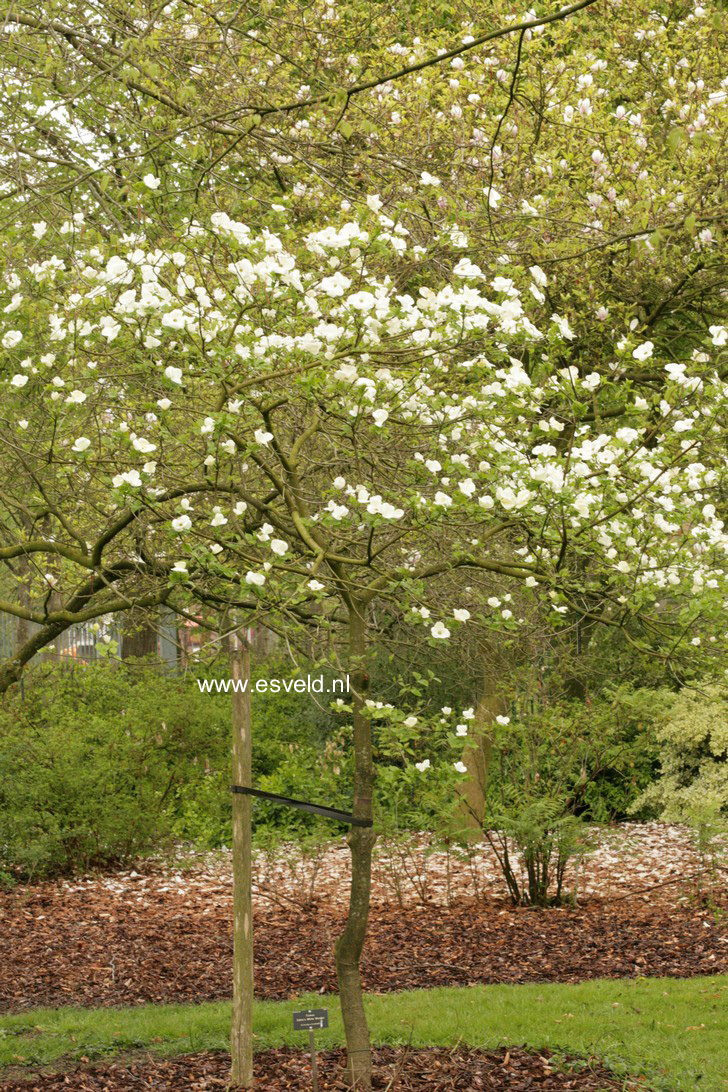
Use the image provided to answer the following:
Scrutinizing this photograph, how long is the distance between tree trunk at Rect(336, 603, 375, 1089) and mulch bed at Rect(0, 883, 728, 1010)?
6.03 ft

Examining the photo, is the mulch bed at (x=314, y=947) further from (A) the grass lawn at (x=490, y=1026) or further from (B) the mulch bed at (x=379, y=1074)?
(B) the mulch bed at (x=379, y=1074)

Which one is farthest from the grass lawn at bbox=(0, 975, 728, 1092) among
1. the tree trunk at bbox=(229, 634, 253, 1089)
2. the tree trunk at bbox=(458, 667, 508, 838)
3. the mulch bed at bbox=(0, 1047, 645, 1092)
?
the tree trunk at bbox=(458, 667, 508, 838)

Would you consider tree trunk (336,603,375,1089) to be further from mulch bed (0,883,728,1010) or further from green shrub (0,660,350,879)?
green shrub (0,660,350,879)

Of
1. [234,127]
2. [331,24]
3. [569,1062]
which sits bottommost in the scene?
[569,1062]

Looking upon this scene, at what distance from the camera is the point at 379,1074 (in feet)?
15.5

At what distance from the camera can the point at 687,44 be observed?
892cm

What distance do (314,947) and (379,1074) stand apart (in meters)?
2.62

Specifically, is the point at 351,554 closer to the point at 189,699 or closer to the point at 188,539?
the point at 188,539

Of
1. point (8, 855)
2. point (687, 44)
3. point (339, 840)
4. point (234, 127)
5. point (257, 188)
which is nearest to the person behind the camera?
point (234, 127)

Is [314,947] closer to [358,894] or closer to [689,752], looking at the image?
[358,894]

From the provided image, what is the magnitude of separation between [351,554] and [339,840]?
21.8ft

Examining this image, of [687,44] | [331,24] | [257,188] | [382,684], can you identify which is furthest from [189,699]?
[687,44]

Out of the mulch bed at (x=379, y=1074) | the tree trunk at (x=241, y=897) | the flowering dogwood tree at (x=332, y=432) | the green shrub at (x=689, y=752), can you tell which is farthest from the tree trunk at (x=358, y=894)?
the green shrub at (x=689, y=752)

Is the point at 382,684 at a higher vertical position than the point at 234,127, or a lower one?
lower
